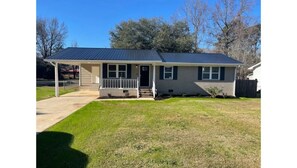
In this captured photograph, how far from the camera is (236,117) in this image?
8227 mm

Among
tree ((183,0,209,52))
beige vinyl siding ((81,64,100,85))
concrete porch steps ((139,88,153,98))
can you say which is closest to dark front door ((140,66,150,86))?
concrete porch steps ((139,88,153,98))

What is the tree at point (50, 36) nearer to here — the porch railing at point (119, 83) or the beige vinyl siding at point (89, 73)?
the beige vinyl siding at point (89, 73)

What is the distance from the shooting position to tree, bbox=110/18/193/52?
28891 mm

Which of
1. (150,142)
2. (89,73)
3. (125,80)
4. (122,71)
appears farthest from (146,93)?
(150,142)

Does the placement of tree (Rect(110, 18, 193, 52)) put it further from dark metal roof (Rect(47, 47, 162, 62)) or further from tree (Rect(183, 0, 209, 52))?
dark metal roof (Rect(47, 47, 162, 62))

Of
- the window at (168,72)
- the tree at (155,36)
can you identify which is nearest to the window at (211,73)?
the window at (168,72)

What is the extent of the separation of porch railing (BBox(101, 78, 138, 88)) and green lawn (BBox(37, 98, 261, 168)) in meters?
6.94

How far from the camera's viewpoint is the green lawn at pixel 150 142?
4051mm

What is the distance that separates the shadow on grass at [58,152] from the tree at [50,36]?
41.8m

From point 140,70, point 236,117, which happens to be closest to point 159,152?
point 236,117

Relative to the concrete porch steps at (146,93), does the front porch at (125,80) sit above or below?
above
